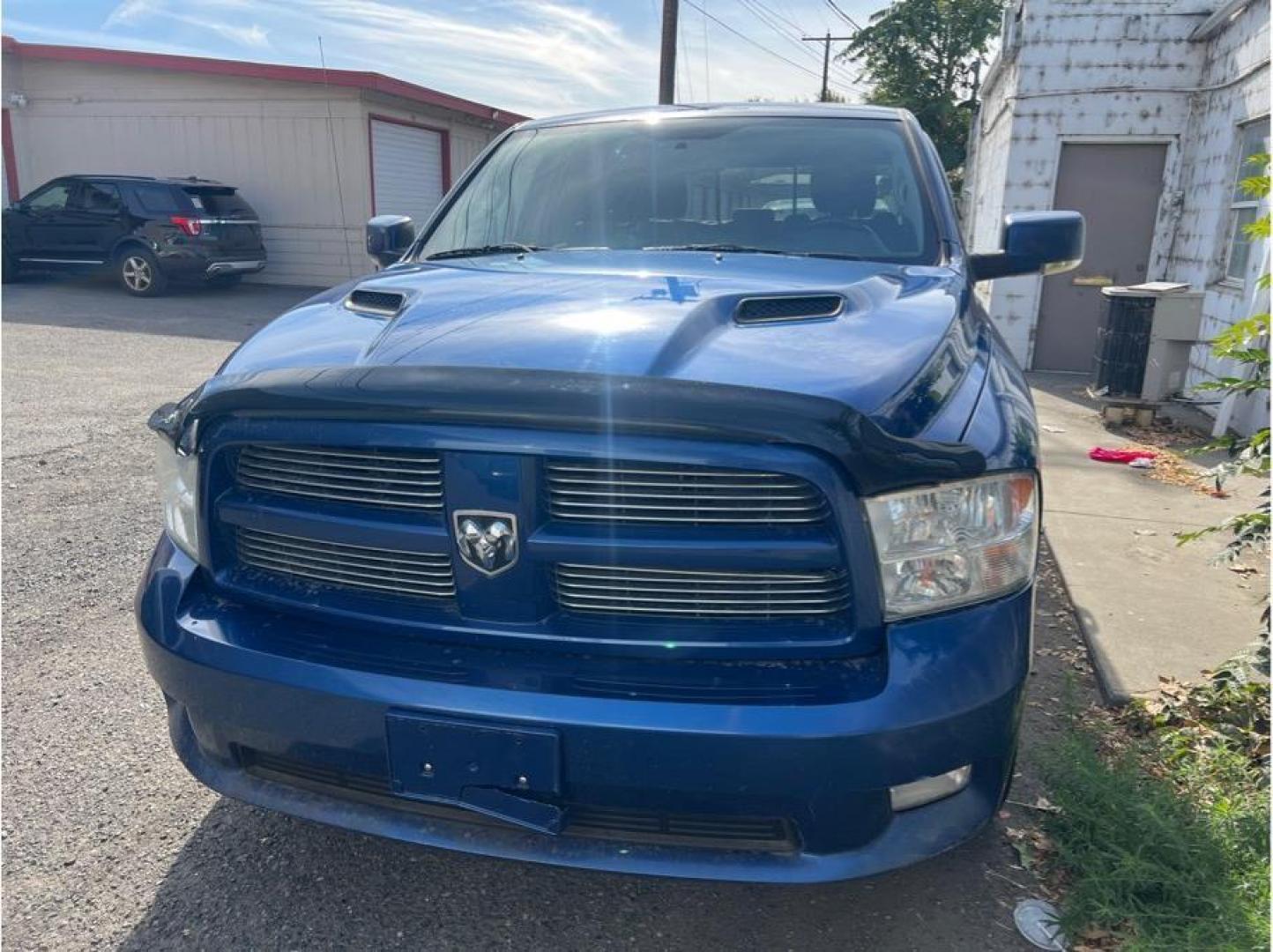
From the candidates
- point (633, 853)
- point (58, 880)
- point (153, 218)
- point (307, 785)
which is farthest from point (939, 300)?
point (153, 218)

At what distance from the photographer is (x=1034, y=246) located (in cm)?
312

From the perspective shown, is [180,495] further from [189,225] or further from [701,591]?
[189,225]

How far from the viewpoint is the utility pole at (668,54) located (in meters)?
16.9

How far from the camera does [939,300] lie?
2.36 metres

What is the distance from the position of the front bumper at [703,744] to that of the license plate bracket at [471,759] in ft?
0.07

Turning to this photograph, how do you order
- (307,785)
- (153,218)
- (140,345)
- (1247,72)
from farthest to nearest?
1. (153,218)
2. (140,345)
3. (1247,72)
4. (307,785)

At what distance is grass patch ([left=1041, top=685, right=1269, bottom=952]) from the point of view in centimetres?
205

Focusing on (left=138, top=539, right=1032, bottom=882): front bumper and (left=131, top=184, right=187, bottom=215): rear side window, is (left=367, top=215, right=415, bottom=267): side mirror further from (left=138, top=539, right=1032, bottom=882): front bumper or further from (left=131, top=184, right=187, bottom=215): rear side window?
(left=131, top=184, right=187, bottom=215): rear side window

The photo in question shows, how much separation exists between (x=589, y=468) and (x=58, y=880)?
1.72m

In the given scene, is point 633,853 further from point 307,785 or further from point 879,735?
point 307,785

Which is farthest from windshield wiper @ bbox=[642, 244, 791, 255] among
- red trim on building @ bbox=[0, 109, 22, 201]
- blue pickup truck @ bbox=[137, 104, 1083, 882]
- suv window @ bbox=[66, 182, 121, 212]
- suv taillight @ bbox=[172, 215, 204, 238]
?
red trim on building @ bbox=[0, 109, 22, 201]

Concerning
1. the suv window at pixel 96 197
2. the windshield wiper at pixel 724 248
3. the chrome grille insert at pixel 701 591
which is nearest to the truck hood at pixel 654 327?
the windshield wiper at pixel 724 248

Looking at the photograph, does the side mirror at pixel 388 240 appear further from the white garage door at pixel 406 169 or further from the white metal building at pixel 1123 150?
the white garage door at pixel 406 169

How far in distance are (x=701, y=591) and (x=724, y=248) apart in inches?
56.1
